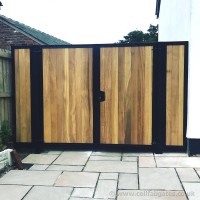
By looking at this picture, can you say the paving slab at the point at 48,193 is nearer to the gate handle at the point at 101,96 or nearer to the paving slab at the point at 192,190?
the paving slab at the point at 192,190

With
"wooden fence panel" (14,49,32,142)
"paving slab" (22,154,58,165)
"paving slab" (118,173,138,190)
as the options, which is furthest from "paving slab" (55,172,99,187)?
"wooden fence panel" (14,49,32,142)

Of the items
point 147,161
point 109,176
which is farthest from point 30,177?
point 147,161

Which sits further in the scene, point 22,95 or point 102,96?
point 22,95

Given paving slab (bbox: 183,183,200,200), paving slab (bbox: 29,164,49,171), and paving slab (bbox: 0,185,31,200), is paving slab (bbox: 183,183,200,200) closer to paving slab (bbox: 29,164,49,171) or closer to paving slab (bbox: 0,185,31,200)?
paving slab (bbox: 0,185,31,200)

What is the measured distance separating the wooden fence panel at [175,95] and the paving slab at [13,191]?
295 cm

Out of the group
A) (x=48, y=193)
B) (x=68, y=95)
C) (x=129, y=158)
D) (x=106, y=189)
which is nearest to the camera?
(x=48, y=193)

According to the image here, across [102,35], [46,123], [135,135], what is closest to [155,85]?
[135,135]

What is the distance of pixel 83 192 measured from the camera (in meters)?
3.93

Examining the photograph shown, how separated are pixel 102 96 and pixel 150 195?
258 cm

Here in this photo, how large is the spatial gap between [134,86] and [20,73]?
7.47 feet

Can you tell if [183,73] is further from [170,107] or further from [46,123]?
[46,123]

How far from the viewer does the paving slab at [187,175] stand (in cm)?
438

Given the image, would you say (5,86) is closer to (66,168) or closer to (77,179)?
(66,168)

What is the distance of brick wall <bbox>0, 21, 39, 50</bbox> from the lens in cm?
1324
